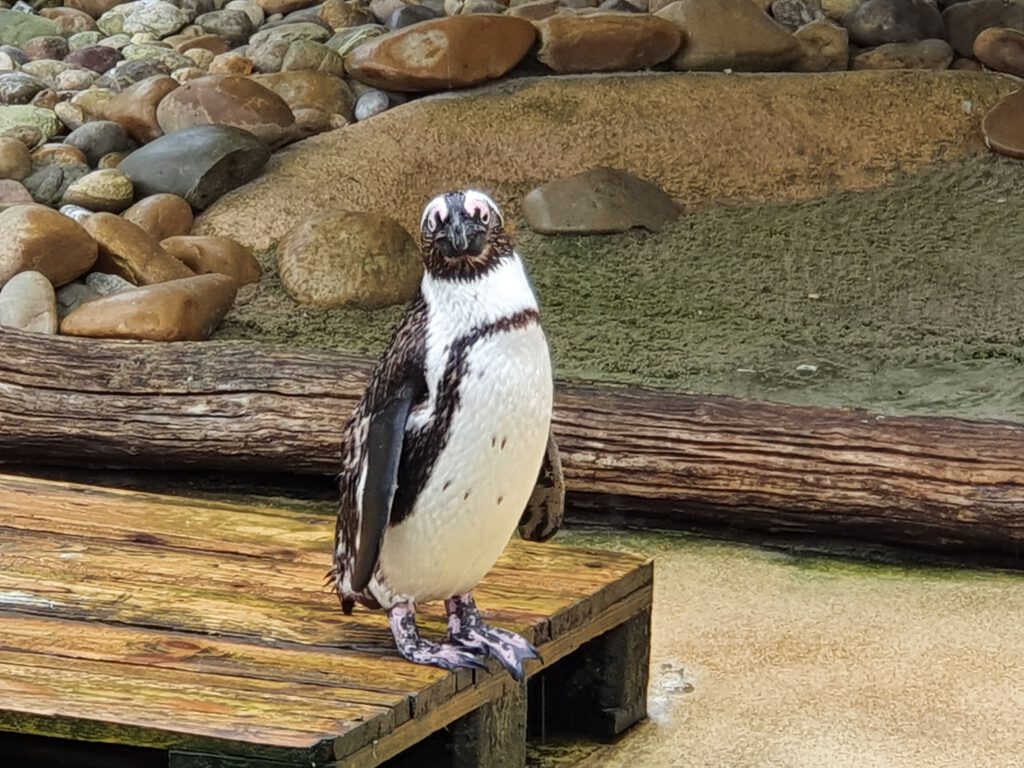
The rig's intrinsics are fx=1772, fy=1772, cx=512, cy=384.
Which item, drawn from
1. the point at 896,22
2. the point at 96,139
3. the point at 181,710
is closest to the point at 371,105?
the point at 96,139

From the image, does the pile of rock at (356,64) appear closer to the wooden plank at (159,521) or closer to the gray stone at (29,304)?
the gray stone at (29,304)

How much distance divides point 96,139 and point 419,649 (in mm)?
4427

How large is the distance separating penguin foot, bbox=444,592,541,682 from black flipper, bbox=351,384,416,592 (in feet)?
0.64

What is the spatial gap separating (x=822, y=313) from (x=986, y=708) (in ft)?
8.98

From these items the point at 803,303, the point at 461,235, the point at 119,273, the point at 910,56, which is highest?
the point at 461,235

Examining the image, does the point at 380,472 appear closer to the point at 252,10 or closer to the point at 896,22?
the point at 896,22

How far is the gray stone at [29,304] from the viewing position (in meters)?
5.08

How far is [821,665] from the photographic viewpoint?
3234 mm

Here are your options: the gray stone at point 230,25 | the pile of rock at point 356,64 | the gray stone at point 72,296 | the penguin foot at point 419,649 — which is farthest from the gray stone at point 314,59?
the penguin foot at point 419,649

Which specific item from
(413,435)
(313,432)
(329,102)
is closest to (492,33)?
(329,102)

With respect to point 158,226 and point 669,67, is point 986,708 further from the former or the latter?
point 669,67

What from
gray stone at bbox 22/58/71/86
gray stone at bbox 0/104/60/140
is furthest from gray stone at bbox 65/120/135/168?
gray stone at bbox 22/58/71/86

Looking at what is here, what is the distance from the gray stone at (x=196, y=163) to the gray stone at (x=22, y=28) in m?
1.80

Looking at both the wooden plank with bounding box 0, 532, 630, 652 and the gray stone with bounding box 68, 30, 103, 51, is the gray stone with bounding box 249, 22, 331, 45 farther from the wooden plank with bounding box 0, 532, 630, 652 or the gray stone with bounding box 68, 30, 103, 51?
the wooden plank with bounding box 0, 532, 630, 652
